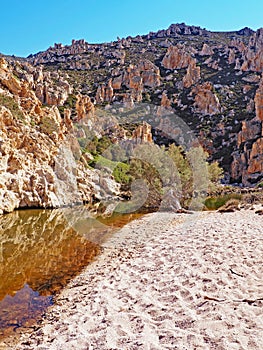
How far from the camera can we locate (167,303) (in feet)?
17.3

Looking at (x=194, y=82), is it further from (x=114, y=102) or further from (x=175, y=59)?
(x=114, y=102)

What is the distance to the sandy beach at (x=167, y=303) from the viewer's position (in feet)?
13.3

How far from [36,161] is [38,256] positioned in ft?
55.3

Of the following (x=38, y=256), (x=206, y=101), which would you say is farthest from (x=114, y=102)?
(x=38, y=256)

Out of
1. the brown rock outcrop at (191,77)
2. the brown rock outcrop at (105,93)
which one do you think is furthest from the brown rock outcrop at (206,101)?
the brown rock outcrop at (105,93)

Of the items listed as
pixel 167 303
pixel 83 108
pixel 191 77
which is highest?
pixel 191 77

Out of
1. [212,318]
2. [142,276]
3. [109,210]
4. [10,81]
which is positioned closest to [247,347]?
[212,318]

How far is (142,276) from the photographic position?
23.7 ft

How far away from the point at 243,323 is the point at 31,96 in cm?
3764

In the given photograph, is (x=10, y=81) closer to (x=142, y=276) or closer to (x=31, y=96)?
(x=31, y=96)

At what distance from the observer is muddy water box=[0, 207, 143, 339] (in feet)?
21.8

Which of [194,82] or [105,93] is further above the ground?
[194,82]

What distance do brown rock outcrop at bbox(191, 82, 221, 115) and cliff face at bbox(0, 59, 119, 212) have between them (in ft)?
149

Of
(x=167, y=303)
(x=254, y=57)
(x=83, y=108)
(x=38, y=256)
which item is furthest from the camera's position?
(x=254, y=57)
